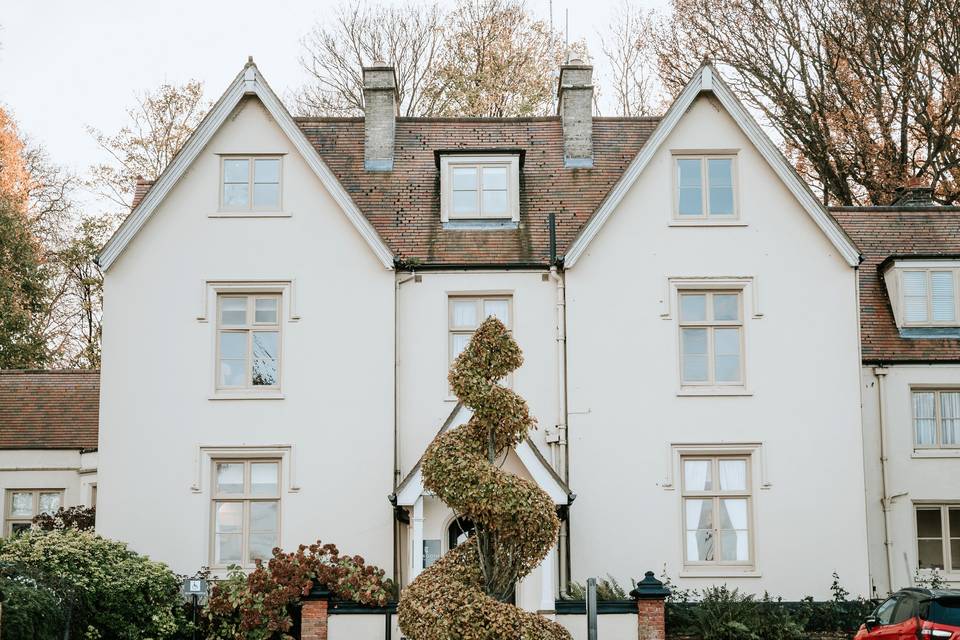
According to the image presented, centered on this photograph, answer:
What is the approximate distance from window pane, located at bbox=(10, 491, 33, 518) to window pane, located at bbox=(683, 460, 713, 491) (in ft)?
50.9

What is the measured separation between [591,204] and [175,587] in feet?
35.1

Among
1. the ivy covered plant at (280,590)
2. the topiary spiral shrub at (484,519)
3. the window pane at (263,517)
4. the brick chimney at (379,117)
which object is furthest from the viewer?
the brick chimney at (379,117)

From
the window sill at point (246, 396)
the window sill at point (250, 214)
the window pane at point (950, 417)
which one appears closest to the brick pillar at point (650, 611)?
the window sill at point (246, 396)

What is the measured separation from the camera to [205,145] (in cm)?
2256

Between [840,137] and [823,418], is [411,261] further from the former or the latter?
[840,137]

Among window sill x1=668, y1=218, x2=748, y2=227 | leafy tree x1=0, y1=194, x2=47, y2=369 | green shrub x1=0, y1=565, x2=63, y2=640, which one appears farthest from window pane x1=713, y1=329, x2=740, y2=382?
leafy tree x1=0, y1=194, x2=47, y2=369

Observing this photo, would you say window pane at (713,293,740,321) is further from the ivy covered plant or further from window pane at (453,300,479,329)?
the ivy covered plant

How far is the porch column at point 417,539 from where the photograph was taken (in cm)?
1981

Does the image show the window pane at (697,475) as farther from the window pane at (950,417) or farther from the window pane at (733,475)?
the window pane at (950,417)

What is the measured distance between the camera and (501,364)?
15.8 metres

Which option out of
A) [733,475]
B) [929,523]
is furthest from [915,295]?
[733,475]

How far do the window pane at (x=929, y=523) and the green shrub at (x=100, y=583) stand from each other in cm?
1414

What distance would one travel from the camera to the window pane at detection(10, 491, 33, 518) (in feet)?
91.8

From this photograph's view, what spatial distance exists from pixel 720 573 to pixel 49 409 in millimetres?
16643
